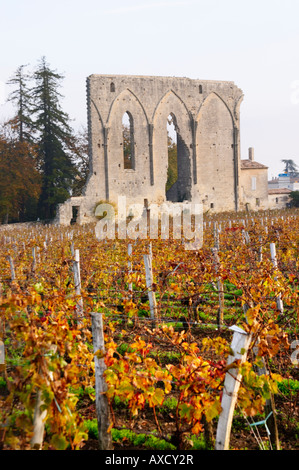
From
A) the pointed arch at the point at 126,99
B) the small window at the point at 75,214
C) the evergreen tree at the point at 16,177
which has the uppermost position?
the pointed arch at the point at 126,99

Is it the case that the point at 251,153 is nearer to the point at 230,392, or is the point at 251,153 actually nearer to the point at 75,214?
the point at 75,214

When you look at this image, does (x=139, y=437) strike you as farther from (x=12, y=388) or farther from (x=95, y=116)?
(x=95, y=116)

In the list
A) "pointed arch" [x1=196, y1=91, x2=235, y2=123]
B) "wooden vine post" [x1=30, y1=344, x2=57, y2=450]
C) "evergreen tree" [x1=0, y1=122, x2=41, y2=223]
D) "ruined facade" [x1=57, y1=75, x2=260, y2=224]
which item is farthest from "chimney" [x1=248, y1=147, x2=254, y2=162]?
"wooden vine post" [x1=30, y1=344, x2=57, y2=450]

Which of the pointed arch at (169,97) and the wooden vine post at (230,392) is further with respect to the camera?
the pointed arch at (169,97)

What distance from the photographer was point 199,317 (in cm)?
814

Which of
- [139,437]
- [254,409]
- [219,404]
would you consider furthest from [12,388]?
[139,437]

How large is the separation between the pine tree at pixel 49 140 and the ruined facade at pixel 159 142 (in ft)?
13.0

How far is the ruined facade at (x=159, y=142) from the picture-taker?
32.2 m

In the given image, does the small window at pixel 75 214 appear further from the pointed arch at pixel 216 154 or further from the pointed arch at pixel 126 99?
the pointed arch at pixel 216 154

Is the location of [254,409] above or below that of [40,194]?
below

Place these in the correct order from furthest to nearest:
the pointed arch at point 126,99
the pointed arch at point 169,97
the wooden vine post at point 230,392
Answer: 1. the pointed arch at point 169,97
2. the pointed arch at point 126,99
3. the wooden vine post at point 230,392

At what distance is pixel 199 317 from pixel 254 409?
16.6 feet

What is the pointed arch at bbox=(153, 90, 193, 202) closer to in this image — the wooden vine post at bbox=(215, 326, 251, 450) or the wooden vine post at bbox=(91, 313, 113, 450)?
the wooden vine post at bbox=(91, 313, 113, 450)

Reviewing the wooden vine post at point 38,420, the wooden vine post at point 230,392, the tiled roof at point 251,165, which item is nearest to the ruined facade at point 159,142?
the tiled roof at point 251,165
